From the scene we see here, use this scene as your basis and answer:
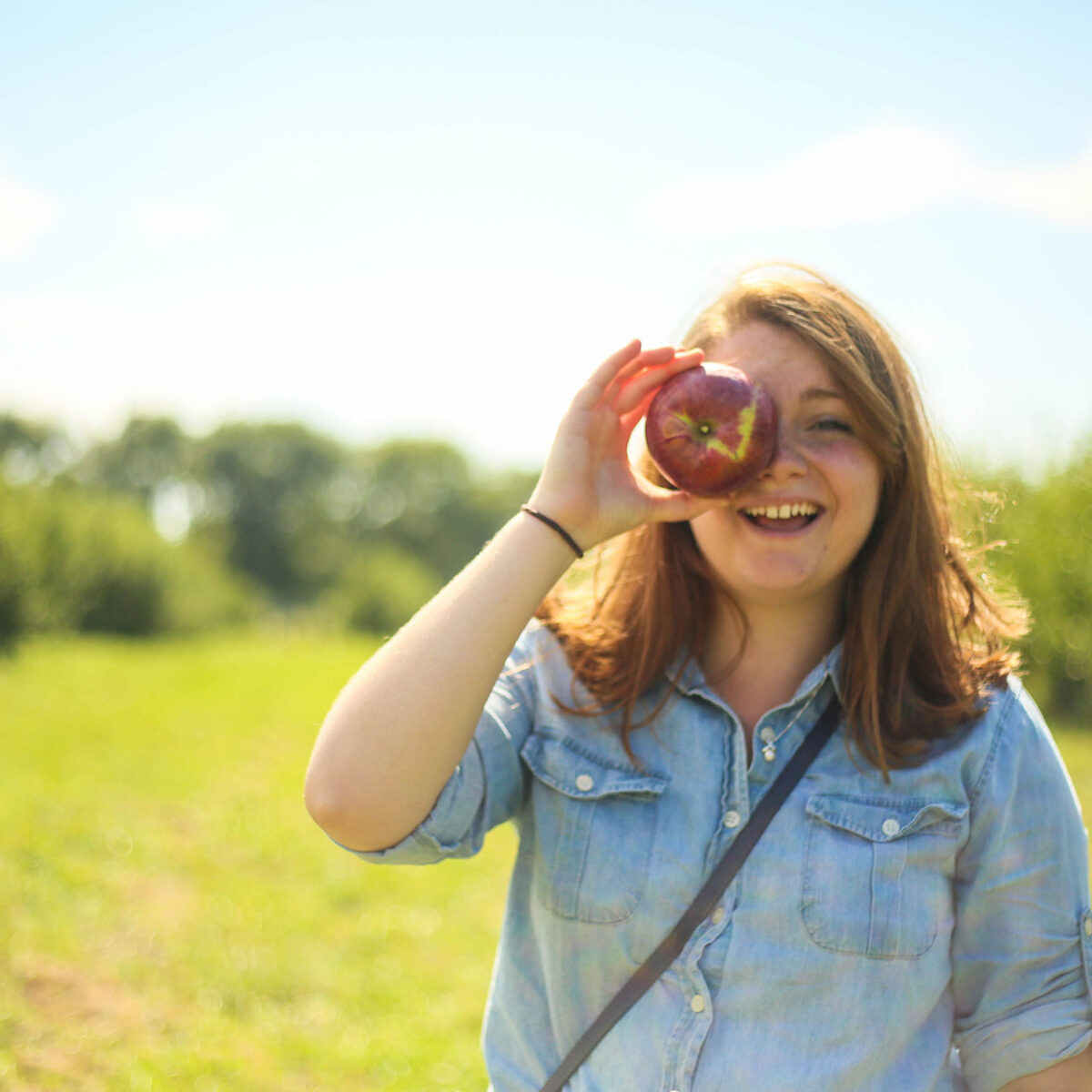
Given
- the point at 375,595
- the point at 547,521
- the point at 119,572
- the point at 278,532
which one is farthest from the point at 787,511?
the point at 278,532

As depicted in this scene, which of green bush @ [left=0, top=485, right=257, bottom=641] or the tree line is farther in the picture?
green bush @ [left=0, top=485, right=257, bottom=641]

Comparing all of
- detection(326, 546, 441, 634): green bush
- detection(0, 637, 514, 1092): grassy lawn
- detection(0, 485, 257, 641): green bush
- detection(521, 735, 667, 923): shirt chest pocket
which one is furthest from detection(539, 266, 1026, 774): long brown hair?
detection(326, 546, 441, 634): green bush

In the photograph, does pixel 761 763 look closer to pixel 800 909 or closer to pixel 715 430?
pixel 800 909

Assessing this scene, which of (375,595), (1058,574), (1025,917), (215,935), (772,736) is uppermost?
(772,736)

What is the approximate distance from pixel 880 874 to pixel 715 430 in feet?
2.77

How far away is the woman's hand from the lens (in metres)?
1.84

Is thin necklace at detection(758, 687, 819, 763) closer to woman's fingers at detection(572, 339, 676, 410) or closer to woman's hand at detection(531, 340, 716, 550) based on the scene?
woman's hand at detection(531, 340, 716, 550)

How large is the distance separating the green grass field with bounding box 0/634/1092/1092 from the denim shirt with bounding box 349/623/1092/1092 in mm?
2870

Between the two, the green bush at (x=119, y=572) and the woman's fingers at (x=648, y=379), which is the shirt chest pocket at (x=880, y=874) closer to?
the woman's fingers at (x=648, y=379)

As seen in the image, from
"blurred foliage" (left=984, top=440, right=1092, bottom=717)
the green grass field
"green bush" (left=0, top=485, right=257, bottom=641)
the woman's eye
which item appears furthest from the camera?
"green bush" (left=0, top=485, right=257, bottom=641)

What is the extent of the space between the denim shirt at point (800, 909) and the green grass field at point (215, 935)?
9.42ft

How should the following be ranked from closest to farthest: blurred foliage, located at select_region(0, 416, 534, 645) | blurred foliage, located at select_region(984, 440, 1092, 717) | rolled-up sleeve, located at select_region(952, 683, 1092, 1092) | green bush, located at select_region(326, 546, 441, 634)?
1. rolled-up sleeve, located at select_region(952, 683, 1092, 1092)
2. blurred foliage, located at select_region(984, 440, 1092, 717)
3. blurred foliage, located at select_region(0, 416, 534, 645)
4. green bush, located at select_region(326, 546, 441, 634)

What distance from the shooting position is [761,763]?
188 centimetres

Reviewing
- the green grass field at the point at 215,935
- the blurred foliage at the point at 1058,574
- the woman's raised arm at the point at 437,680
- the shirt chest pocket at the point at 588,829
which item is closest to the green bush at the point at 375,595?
the blurred foliage at the point at 1058,574
